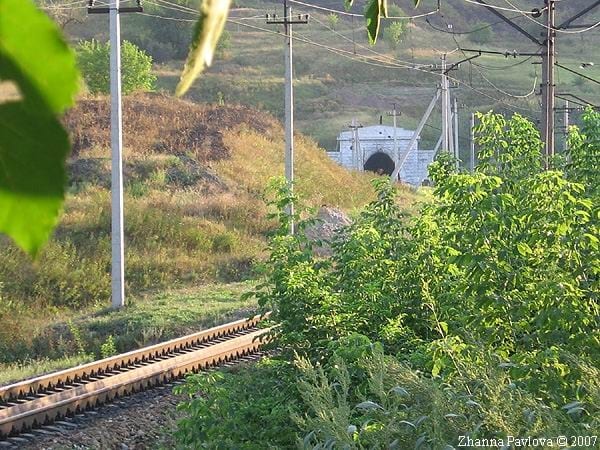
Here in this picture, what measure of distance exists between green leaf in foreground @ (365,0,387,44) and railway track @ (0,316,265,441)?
807cm

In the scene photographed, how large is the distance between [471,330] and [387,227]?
2.60m

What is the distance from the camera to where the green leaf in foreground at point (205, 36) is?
0.94 feet

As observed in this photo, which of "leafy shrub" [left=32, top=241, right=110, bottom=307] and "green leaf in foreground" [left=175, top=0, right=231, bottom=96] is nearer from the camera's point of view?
"green leaf in foreground" [left=175, top=0, right=231, bottom=96]

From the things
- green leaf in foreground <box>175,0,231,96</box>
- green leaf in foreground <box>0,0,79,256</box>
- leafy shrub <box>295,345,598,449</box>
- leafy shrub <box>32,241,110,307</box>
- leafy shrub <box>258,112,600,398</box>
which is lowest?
leafy shrub <box>32,241,110,307</box>

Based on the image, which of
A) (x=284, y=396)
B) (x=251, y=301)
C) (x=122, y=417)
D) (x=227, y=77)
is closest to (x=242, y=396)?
(x=284, y=396)

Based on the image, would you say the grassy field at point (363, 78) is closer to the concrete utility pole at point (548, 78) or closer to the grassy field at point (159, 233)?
the grassy field at point (159, 233)

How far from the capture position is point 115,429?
9547mm

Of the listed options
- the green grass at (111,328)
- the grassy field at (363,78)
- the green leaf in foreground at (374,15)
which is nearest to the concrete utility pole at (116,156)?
the green grass at (111,328)

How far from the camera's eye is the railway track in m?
9.72

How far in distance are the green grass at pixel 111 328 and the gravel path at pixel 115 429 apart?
2.24 m

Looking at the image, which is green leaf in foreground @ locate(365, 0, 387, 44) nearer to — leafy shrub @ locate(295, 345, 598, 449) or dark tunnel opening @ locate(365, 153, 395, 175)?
leafy shrub @ locate(295, 345, 598, 449)

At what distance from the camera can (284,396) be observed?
24.4 feet

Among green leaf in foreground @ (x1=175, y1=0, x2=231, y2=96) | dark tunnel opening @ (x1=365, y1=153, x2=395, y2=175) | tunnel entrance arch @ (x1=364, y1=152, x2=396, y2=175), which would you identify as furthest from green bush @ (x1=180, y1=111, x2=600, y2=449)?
dark tunnel opening @ (x1=365, y1=153, x2=395, y2=175)

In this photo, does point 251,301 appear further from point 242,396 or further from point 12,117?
point 12,117
